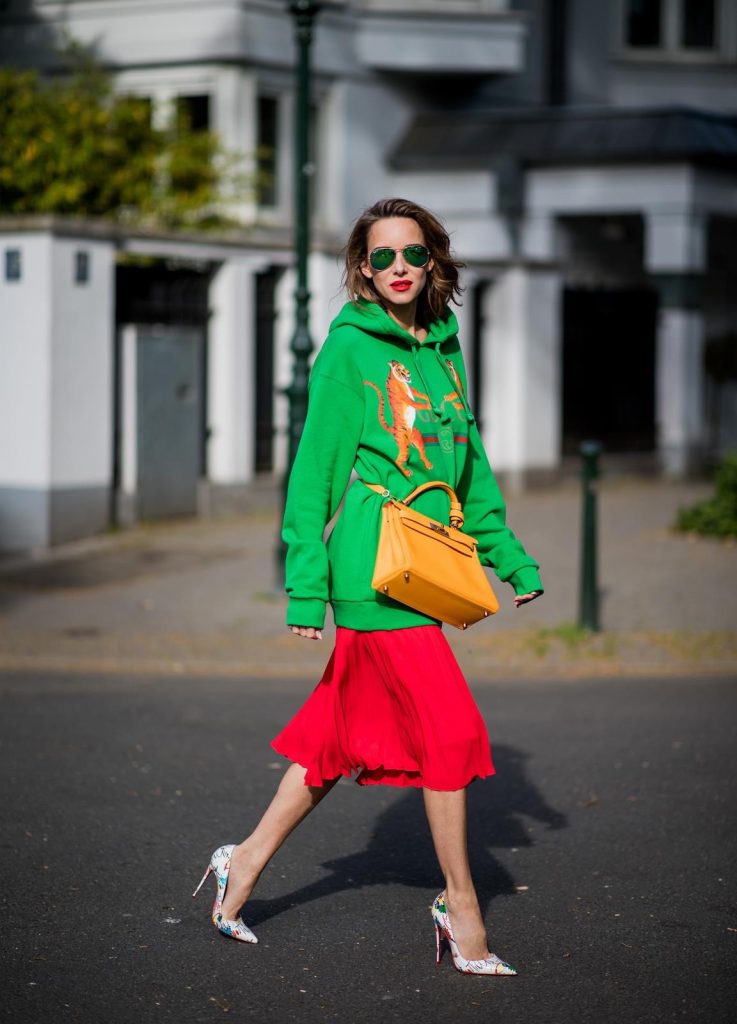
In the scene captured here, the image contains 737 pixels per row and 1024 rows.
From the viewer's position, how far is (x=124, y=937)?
16.6ft

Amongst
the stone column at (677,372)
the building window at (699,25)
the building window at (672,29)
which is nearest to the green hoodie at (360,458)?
the stone column at (677,372)

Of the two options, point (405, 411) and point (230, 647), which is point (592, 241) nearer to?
point (230, 647)

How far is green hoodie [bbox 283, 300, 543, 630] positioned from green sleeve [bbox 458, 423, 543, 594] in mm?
147

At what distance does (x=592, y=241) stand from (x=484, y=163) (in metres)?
2.44

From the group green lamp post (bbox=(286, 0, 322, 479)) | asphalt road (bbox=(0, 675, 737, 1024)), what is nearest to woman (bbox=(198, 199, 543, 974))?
asphalt road (bbox=(0, 675, 737, 1024))

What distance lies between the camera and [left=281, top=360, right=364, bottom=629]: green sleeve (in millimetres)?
4691

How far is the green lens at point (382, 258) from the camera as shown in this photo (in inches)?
190

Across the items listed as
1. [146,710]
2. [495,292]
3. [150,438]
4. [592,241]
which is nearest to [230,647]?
[146,710]

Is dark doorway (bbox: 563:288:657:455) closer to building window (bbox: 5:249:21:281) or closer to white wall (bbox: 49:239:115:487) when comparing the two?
white wall (bbox: 49:239:115:487)

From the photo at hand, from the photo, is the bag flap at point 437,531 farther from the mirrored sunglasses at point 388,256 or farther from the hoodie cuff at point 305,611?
the mirrored sunglasses at point 388,256

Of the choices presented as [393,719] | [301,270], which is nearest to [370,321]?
[393,719]

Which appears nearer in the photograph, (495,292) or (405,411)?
(405,411)

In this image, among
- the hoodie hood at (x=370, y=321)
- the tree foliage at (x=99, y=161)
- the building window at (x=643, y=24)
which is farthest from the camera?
the building window at (x=643, y=24)

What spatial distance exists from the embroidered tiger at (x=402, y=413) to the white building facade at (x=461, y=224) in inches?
406
